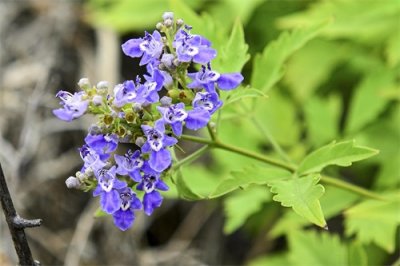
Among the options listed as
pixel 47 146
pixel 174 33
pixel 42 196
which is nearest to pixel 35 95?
pixel 47 146

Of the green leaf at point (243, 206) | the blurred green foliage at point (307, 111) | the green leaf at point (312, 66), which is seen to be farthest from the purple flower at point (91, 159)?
the green leaf at point (312, 66)

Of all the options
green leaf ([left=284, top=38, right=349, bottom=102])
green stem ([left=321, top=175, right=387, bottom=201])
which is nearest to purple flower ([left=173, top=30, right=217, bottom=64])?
green stem ([left=321, top=175, right=387, bottom=201])

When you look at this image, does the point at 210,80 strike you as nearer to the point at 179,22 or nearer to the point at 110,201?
the point at 179,22

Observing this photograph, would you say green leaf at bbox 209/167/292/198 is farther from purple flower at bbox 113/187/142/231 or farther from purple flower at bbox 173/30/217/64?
purple flower at bbox 173/30/217/64

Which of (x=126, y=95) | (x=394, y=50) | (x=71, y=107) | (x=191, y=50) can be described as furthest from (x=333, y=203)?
(x=71, y=107)

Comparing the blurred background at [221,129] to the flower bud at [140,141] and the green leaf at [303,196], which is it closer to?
the green leaf at [303,196]

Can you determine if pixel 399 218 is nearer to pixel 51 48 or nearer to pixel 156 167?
pixel 156 167
